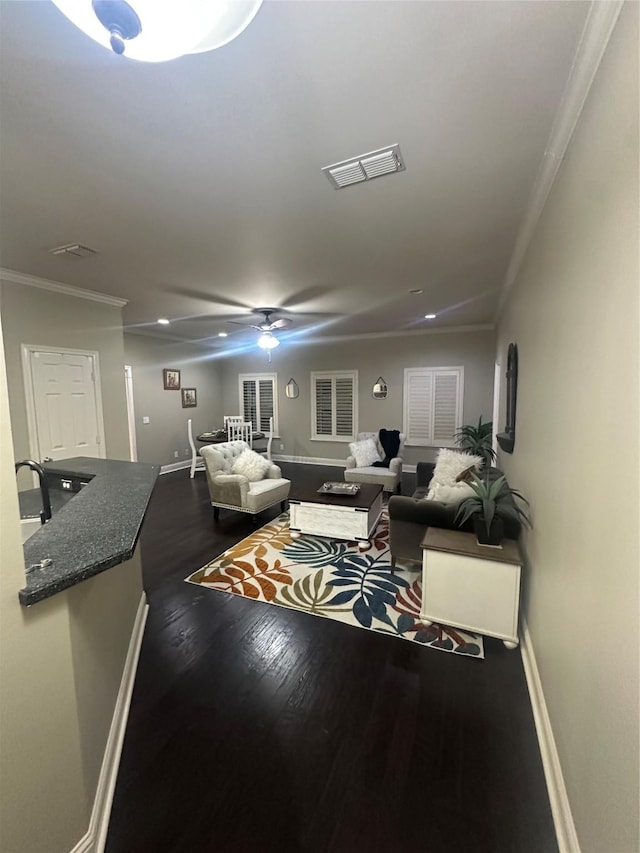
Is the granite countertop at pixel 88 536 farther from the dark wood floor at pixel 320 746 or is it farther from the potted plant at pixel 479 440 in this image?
the potted plant at pixel 479 440

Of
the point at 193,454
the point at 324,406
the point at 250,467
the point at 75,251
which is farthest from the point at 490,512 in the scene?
the point at 193,454

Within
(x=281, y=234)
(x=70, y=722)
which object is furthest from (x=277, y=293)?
(x=70, y=722)

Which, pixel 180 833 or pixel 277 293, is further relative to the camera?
pixel 277 293

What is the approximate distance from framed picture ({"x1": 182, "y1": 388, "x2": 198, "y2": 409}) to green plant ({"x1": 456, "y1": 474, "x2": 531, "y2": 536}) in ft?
21.4

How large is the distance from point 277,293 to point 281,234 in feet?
4.76

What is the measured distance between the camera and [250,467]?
4.65m

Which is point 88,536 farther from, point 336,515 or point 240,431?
point 240,431

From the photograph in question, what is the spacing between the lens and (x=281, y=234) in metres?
2.57

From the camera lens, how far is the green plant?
7.32 feet

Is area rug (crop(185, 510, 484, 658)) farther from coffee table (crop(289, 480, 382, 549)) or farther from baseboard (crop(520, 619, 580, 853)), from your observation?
baseboard (crop(520, 619, 580, 853))

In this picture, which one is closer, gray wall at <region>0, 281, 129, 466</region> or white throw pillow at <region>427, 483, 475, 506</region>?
white throw pillow at <region>427, 483, 475, 506</region>

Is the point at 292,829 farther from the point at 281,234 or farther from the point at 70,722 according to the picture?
the point at 281,234

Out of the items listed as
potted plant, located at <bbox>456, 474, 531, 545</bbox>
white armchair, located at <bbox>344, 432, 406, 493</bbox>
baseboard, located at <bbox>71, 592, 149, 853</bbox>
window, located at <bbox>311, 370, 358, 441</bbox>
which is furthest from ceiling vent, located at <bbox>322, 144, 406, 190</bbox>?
window, located at <bbox>311, 370, 358, 441</bbox>

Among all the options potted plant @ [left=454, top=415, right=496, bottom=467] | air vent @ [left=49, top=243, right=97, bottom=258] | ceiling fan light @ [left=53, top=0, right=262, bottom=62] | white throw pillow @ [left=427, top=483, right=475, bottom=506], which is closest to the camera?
ceiling fan light @ [left=53, top=0, right=262, bottom=62]
